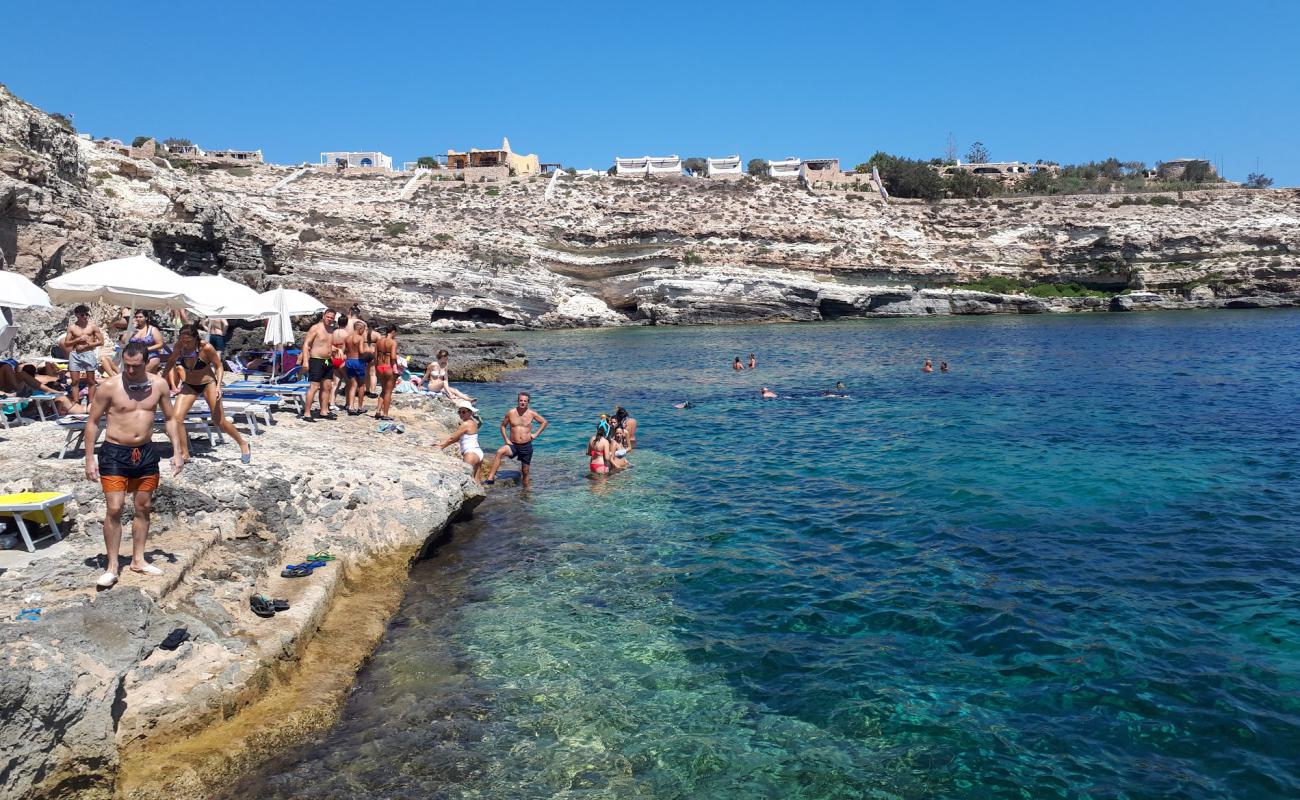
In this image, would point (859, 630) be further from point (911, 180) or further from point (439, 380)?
point (911, 180)

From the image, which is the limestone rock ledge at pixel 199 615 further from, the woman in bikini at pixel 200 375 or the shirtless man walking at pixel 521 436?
the shirtless man walking at pixel 521 436

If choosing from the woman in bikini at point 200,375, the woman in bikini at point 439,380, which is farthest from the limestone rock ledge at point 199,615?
the woman in bikini at point 439,380

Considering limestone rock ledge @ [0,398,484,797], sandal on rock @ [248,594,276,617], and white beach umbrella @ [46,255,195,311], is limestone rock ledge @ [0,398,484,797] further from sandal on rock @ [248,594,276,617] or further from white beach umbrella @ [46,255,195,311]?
white beach umbrella @ [46,255,195,311]

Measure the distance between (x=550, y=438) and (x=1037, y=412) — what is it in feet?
38.0

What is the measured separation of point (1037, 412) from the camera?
19.3 meters

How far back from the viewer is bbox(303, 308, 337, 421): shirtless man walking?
12.2m

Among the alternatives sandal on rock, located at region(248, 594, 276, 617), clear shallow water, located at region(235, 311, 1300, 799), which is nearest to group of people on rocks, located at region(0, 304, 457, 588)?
sandal on rock, located at region(248, 594, 276, 617)

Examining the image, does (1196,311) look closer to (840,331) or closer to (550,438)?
(840,331)

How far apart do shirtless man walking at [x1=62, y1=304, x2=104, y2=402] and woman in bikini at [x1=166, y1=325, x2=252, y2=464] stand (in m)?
3.70

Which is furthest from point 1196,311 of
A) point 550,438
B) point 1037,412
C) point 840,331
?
point 550,438

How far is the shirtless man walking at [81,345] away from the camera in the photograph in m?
11.7

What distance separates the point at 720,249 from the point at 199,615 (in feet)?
173

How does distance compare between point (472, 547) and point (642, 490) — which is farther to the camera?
point (642, 490)

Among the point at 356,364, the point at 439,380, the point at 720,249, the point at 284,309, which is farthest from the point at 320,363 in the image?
the point at 720,249
